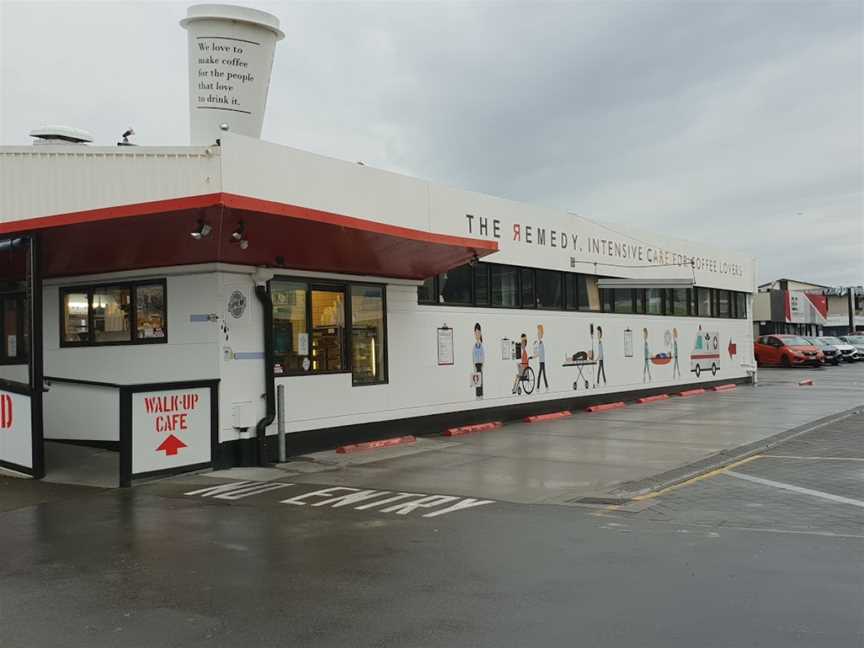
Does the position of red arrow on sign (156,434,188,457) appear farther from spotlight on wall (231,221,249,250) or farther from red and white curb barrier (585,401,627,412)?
red and white curb barrier (585,401,627,412)

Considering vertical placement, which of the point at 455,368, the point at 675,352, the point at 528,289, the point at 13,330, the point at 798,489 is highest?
the point at 528,289

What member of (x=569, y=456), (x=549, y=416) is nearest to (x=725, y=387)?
(x=549, y=416)

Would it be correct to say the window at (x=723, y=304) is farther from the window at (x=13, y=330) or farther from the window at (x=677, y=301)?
the window at (x=13, y=330)

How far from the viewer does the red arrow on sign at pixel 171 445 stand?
1123cm

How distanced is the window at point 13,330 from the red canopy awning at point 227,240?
112 cm

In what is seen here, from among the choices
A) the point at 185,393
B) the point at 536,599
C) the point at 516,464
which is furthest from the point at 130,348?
the point at 536,599

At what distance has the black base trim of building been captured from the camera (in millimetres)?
12438

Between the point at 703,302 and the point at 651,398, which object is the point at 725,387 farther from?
the point at 651,398

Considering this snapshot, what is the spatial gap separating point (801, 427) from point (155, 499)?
12970 mm

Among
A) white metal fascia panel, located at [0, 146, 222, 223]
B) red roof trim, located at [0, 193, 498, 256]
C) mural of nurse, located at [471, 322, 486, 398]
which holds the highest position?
white metal fascia panel, located at [0, 146, 222, 223]

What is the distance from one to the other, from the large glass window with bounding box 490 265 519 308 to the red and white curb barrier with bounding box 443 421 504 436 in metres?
2.84

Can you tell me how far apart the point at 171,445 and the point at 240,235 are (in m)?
3.23

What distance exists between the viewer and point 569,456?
13.2m

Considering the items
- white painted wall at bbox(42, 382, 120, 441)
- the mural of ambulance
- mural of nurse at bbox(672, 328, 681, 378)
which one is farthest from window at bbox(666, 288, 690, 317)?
white painted wall at bbox(42, 382, 120, 441)
